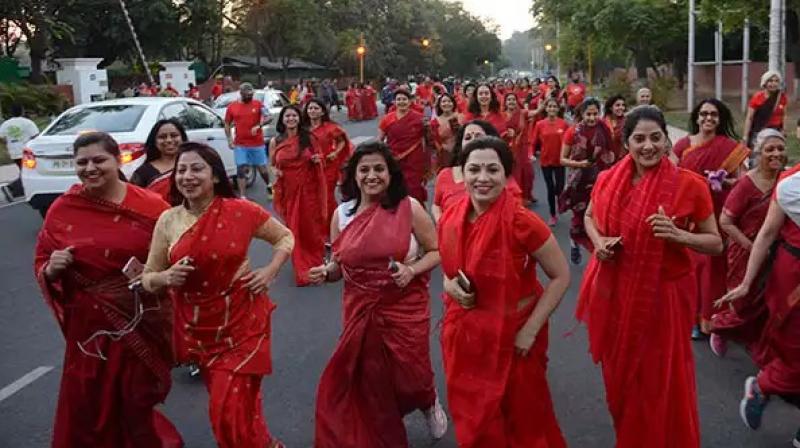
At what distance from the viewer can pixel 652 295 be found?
381cm

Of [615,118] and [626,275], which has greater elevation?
[615,118]

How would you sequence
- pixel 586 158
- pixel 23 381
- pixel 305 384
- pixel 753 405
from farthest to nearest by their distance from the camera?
1. pixel 586 158
2. pixel 23 381
3. pixel 305 384
4. pixel 753 405

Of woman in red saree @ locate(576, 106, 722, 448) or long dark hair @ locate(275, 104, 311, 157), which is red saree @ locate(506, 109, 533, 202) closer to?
long dark hair @ locate(275, 104, 311, 157)

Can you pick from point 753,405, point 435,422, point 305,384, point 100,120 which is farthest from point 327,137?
point 753,405

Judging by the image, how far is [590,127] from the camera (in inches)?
329

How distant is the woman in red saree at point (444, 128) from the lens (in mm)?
9688

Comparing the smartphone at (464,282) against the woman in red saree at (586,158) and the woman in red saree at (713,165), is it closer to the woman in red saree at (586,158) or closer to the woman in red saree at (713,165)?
the woman in red saree at (713,165)

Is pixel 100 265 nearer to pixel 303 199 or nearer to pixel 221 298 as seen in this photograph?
pixel 221 298

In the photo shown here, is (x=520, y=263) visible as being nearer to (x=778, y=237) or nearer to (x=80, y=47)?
(x=778, y=237)

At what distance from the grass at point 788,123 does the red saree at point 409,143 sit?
309 inches

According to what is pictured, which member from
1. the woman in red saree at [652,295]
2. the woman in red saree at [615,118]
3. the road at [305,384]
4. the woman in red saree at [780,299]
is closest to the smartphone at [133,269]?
the road at [305,384]

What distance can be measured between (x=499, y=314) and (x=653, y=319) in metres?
0.77

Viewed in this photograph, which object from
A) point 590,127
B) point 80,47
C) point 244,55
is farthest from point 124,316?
point 244,55

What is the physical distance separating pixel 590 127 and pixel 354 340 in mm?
4930
